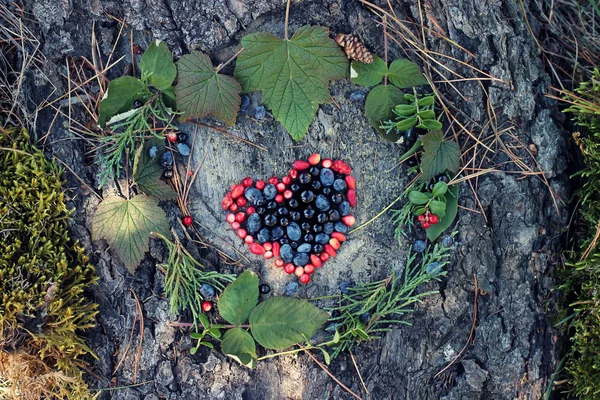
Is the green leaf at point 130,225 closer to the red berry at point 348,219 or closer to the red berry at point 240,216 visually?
the red berry at point 240,216

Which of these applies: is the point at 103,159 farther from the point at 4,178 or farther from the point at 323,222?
the point at 323,222

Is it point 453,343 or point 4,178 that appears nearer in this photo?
point 4,178

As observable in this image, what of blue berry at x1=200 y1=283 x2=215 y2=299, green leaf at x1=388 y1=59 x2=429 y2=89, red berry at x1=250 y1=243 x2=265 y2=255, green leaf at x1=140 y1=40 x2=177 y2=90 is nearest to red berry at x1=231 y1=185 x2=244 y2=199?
red berry at x1=250 y1=243 x2=265 y2=255

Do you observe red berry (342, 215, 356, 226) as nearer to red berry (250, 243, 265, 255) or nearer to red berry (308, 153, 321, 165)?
red berry (308, 153, 321, 165)

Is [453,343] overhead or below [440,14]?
below

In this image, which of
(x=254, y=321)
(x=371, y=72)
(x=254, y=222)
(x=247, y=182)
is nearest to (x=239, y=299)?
(x=254, y=321)

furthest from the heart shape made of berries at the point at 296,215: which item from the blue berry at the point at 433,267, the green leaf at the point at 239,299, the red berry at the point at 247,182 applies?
the blue berry at the point at 433,267

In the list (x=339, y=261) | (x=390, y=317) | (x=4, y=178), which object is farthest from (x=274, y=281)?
(x=4, y=178)
